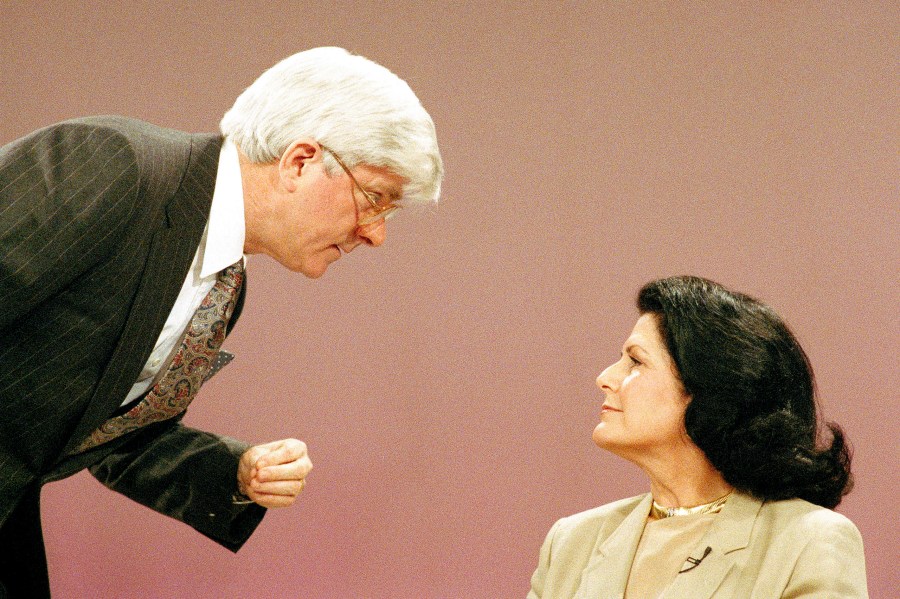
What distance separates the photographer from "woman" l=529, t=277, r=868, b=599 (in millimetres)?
1846

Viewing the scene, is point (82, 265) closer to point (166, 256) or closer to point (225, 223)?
point (166, 256)

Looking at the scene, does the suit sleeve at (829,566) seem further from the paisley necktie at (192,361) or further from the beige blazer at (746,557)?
the paisley necktie at (192,361)

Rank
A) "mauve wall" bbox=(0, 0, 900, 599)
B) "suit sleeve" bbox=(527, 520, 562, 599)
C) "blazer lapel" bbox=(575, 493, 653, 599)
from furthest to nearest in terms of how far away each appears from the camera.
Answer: "mauve wall" bbox=(0, 0, 900, 599)
"suit sleeve" bbox=(527, 520, 562, 599)
"blazer lapel" bbox=(575, 493, 653, 599)

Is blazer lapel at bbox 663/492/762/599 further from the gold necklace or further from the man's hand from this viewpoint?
the man's hand

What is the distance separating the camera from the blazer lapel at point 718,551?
1.80m

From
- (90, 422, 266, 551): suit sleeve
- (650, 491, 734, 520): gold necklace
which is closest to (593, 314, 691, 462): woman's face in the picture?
(650, 491, 734, 520): gold necklace

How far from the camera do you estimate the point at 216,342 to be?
5.92 ft

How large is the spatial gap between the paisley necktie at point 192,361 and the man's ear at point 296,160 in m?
0.19

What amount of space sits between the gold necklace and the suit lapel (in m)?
1.02

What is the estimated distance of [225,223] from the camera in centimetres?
174

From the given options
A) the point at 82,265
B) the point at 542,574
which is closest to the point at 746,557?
the point at 542,574

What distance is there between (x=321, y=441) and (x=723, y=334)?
1.36 meters

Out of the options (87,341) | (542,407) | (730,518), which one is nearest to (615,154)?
(542,407)

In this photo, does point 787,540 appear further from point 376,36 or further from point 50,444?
point 376,36
